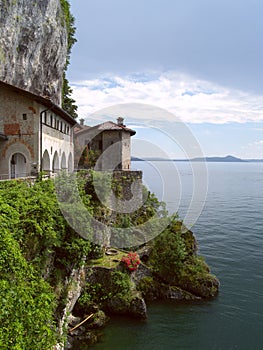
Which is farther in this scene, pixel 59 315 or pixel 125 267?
pixel 125 267

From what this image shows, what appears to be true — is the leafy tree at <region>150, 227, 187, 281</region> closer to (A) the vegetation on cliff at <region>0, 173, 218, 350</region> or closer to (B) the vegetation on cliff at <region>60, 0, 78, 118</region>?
(A) the vegetation on cliff at <region>0, 173, 218, 350</region>

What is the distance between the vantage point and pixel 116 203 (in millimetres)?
26969

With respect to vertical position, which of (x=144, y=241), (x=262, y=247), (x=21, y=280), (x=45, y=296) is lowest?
(x=262, y=247)

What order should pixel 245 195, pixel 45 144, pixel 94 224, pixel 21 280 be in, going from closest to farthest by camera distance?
pixel 21 280, pixel 94 224, pixel 45 144, pixel 245 195

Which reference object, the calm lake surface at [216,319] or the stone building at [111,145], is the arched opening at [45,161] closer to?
the stone building at [111,145]

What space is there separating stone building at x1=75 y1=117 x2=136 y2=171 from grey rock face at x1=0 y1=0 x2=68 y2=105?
659 cm

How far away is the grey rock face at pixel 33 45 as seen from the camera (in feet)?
85.3

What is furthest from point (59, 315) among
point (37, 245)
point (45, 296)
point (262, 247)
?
point (262, 247)

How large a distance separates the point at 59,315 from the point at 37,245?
4.38 metres

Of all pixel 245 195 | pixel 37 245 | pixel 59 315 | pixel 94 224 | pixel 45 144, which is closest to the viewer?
pixel 37 245

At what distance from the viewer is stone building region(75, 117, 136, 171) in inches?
1453

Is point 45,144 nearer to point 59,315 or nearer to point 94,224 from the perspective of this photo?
point 94,224

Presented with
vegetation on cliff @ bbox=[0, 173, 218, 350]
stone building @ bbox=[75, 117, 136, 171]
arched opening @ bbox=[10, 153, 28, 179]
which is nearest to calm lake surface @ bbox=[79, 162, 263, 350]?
vegetation on cliff @ bbox=[0, 173, 218, 350]

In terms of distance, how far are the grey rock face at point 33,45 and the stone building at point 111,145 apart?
659 centimetres
